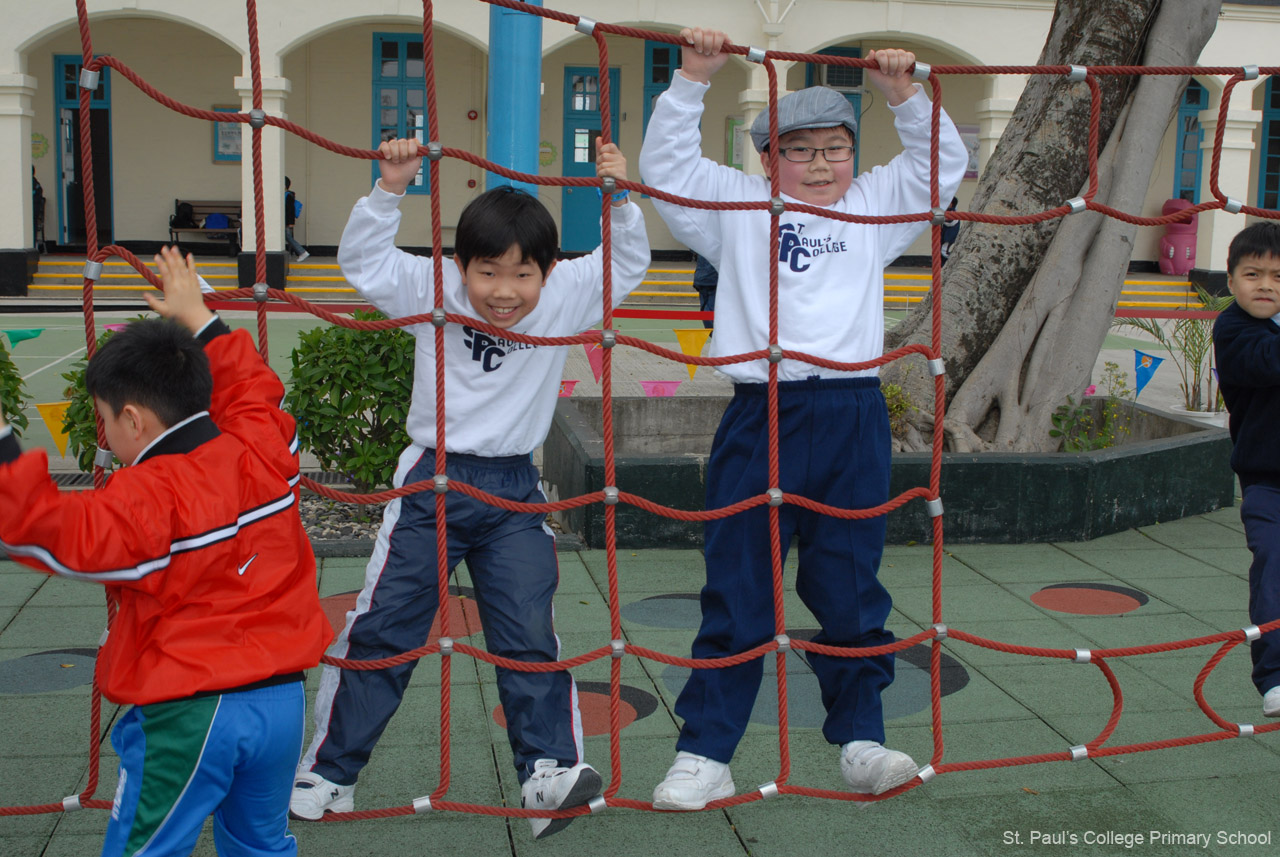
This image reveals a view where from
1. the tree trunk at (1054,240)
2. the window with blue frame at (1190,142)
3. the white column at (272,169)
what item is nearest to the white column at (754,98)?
the white column at (272,169)

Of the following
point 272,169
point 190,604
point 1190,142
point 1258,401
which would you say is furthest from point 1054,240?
point 1190,142

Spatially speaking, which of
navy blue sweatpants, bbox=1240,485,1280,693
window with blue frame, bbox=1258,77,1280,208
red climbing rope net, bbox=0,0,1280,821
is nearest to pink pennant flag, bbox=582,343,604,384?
red climbing rope net, bbox=0,0,1280,821

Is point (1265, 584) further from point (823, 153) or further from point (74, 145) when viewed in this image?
point (74, 145)

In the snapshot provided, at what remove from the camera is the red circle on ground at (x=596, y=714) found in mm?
2828

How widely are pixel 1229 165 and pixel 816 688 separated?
14.4 m

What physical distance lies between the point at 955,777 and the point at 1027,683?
0.62 metres

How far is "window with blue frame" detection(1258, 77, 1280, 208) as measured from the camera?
57.7 ft

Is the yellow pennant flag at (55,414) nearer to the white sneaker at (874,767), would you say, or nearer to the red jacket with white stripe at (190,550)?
the red jacket with white stripe at (190,550)

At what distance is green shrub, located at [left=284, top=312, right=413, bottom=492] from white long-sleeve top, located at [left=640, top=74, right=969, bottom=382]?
2.18 meters

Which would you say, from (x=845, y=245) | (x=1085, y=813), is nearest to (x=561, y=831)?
(x=1085, y=813)

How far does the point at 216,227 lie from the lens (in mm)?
15258

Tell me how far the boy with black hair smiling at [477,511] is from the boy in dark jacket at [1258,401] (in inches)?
55.9

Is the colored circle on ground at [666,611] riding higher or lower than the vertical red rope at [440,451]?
lower

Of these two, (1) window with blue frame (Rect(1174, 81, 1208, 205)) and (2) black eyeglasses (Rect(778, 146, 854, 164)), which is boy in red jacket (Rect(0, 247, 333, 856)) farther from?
(1) window with blue frame (Rect(1174, 81, 1208, 205))
